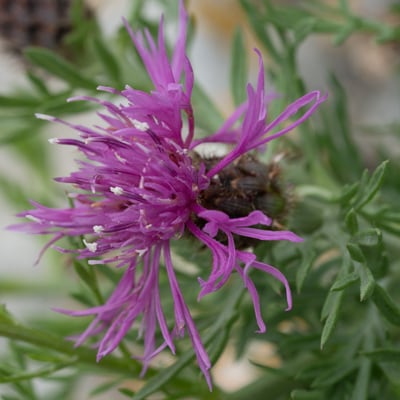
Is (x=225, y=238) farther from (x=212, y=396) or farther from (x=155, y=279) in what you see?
(x=212, y=396)

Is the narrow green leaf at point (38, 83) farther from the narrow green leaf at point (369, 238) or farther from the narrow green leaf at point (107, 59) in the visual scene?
the narrow green leaf at point (369, 238)

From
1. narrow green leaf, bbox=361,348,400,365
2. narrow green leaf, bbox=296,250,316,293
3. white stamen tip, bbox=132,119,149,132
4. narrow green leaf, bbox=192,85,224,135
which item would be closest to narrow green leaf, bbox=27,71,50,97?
narrow green leaf, bbox=192,85,224,135

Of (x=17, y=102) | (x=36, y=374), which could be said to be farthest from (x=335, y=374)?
(x=17, y=102)

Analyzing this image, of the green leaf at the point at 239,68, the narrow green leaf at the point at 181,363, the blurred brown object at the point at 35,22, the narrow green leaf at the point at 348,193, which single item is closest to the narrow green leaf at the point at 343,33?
the green leaf at the point at 239,68

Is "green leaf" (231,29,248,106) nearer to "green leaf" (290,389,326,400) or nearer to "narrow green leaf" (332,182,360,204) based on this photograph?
"narrow green leaf" (332,182,360,204)

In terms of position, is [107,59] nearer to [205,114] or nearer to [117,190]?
[205,114]
